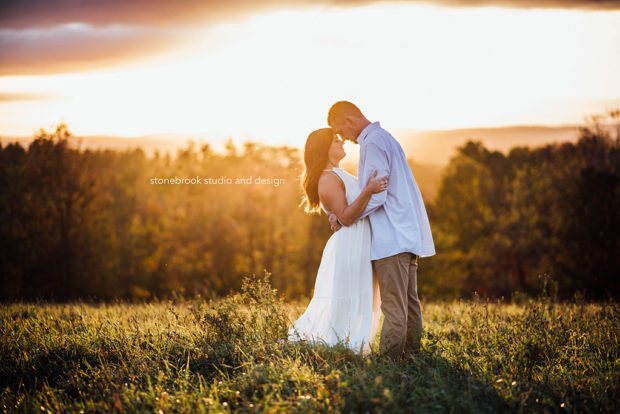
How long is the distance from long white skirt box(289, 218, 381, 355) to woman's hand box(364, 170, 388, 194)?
23.6 inches

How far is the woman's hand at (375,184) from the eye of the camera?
4.61 meters

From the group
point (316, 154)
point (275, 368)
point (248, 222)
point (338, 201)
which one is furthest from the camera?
point (248, 222)

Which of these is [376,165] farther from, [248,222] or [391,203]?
[248,222]

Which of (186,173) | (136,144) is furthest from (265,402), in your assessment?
(136,144)

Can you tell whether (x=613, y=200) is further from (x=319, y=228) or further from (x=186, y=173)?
(x=186, y=173)

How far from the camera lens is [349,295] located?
5.20 m

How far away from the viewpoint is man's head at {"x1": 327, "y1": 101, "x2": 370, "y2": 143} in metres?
4.93

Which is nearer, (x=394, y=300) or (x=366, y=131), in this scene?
(x=394, y=300)

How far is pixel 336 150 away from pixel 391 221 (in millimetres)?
1013

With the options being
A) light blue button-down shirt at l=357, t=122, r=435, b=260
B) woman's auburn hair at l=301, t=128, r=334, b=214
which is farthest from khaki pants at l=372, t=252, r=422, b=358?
woman's auburn hair at l=301, t=128, r=334, b=214

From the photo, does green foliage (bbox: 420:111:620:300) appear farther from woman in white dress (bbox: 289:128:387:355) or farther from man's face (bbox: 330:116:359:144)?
man's face (bbox: 330:116:359:144)

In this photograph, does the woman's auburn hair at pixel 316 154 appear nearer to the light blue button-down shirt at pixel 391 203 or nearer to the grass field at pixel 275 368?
the light blue button-down shirt at pixel 391 203

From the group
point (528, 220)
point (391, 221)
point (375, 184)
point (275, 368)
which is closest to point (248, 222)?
point (528, 220)

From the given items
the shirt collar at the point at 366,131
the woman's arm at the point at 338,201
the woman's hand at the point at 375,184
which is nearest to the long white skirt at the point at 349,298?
the woman's arm at the point at 338,201
